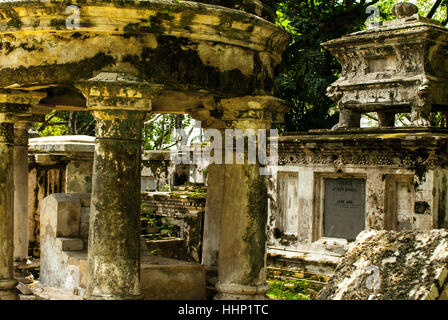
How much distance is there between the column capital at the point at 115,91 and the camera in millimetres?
5516

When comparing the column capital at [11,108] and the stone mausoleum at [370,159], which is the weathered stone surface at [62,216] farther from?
the stone mausoleum at [370,159]

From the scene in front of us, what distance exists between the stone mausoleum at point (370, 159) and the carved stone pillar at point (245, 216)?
3621 millimetres

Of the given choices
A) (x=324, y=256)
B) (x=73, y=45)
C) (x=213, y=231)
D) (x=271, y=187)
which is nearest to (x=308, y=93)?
(x=271, y=187)

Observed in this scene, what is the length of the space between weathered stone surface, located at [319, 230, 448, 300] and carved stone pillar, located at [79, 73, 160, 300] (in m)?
2.10

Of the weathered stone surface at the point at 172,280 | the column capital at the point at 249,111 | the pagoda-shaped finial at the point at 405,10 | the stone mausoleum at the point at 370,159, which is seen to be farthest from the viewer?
the pagoda-shaped finial at the point at 405,10

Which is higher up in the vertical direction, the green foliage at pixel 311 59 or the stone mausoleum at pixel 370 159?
the green foliage at pixel 311 59

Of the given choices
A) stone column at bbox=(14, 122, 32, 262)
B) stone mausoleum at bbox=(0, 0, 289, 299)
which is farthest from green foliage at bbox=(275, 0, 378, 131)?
stone mausoleum at bbox=(0, 0, 289, 299)

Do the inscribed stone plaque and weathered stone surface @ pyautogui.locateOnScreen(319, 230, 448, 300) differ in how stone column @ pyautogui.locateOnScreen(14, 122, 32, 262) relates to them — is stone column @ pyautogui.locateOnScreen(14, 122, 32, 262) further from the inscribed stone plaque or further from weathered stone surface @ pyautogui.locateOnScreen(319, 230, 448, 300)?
weathered stone surface @ pyautogui.locateOnScreen(319, 230, 448, 300)

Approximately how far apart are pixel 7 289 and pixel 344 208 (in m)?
6.18

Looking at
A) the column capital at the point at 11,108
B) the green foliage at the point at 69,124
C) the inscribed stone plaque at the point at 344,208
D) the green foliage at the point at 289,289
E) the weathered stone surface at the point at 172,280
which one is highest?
the green foliage at the point at 69,124

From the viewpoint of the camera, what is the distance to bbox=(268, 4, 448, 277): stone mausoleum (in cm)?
999

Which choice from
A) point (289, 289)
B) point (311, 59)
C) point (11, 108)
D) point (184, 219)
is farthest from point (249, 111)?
point (311, 59)

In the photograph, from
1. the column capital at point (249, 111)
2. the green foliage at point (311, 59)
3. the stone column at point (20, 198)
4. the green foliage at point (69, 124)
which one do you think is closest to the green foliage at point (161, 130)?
the green foliage at point (69, 124)

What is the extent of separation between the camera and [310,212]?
11.3 metres
